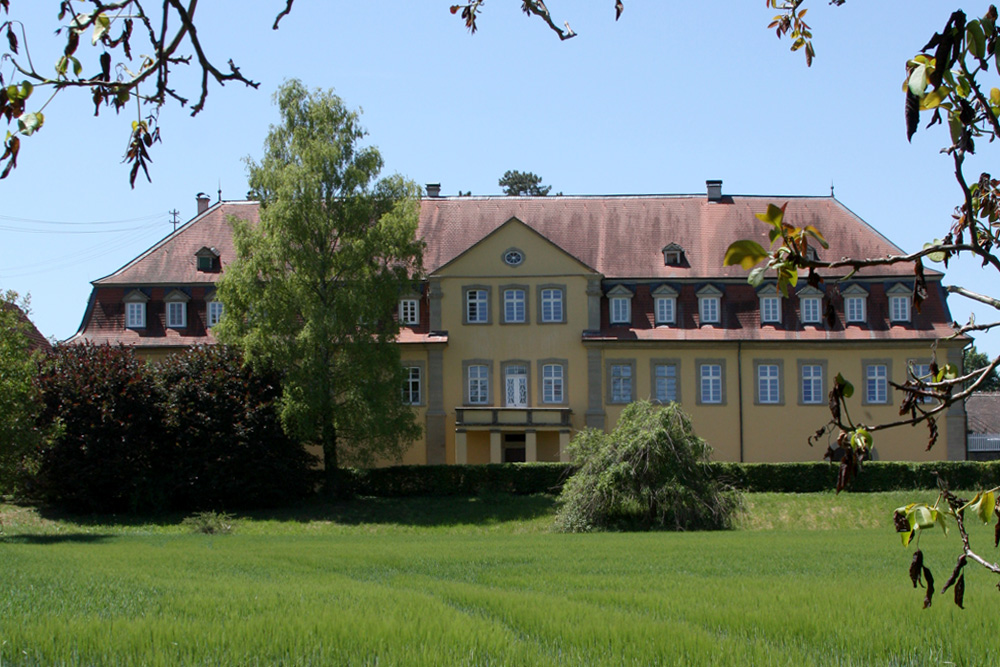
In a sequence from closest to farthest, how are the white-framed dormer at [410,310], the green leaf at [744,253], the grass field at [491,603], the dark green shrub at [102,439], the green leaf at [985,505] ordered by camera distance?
the green leaf at [744,253]
the green leaf at [985,505]
the grass field at [491,603]
the dark green shrub at [102,439]
the white-framed dormer at [410,310]

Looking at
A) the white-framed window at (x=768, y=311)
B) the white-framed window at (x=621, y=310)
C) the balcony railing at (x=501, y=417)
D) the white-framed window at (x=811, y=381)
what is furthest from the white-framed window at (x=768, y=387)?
the balcony railing at (x=501, y=417)

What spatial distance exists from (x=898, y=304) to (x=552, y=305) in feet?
45.7

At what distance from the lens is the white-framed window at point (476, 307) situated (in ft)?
146

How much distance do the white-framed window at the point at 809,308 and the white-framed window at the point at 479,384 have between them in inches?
512

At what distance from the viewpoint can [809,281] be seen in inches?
129

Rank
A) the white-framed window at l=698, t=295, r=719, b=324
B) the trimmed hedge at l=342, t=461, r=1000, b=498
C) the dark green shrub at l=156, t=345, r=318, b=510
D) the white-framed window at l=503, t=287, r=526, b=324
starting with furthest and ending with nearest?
the white-framed window at l=698, t=295, r=719, b=324 < the white-framed window at l=503, t=287, r=526, b=324 < the trimmed hedge at l=342, t=461, r=1000, b=498 < the dark green shrub at l=156, t=345, r=318, b=510

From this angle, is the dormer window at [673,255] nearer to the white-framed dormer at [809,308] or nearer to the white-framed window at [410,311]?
the white-framed dormer at [809,308]

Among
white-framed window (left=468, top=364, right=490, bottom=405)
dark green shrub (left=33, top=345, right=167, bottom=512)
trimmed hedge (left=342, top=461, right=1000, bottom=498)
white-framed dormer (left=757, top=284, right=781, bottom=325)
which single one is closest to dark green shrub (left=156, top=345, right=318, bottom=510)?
dark green shrub (left=33, top=345, right=167, bottom=512)

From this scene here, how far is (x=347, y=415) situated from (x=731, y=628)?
26.8 m

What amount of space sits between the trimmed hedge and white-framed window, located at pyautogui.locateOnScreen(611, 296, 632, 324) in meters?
7.88

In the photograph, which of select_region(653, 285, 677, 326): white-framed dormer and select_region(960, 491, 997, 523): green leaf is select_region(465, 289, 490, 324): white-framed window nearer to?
select_region(653, 285, 677, 326): white-framed dormer

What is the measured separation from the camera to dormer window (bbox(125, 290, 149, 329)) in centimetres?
4612

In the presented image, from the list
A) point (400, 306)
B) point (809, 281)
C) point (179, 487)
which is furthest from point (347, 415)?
A: point (809, 281)

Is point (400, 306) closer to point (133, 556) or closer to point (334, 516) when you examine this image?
point (334, 516)
